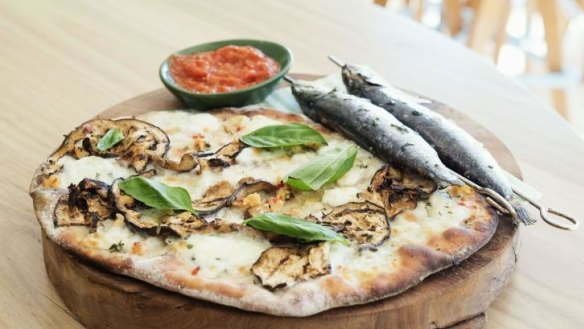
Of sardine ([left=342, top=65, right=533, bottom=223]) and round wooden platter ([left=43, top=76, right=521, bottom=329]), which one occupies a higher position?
sardine ([left=342, top=65, right=533, bottom=223])

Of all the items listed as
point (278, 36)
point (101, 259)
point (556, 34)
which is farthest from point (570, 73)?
point (101, 259)

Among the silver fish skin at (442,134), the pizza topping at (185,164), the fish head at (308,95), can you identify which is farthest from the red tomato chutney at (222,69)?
the pizza topping at (185,164)

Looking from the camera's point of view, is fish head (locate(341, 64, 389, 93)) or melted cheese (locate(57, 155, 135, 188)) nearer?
melted cheese (locate(57, 155, 135, 188))

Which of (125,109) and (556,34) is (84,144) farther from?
(556,34)

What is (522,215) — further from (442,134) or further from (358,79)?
(358,79)

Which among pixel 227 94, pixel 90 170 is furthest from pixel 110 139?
pixel 227 94

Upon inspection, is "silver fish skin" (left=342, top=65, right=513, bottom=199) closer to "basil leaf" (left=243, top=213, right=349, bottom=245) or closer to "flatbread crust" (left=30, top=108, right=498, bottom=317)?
"flatbread crust" (left=30, top=108, right=498, bottom=317)

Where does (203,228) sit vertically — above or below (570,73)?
above

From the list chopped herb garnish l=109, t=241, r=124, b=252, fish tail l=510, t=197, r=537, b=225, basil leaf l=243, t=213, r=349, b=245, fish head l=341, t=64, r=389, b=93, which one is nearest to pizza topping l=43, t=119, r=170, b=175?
chopped herb garnish l=109, t=241, r=124, b=252
